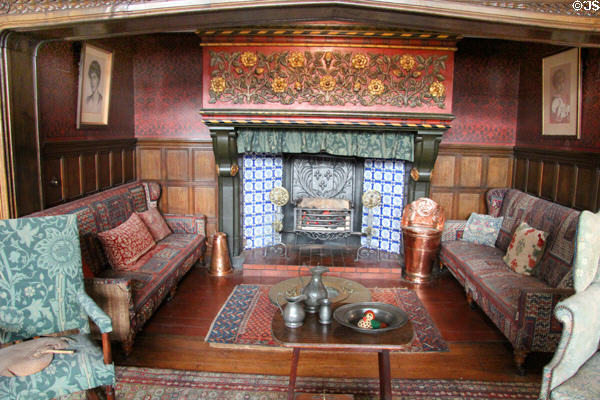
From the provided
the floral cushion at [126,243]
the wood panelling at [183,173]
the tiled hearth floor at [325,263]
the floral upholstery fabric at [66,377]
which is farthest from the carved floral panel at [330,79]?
the floral upholstery fabric at [66,377]

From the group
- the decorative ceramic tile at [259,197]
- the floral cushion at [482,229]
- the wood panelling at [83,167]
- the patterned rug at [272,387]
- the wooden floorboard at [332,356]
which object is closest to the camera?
the patterned rug at [272,387]

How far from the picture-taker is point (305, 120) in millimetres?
5004

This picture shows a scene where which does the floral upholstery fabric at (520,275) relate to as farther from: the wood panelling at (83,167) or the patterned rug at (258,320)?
the wood panelling at (83,167)

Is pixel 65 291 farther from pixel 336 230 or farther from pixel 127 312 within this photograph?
pixel 336 230

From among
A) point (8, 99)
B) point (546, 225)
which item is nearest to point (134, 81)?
point (8, 99)

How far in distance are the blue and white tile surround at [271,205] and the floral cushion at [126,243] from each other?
154 cm

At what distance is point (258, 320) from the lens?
13.7 feet

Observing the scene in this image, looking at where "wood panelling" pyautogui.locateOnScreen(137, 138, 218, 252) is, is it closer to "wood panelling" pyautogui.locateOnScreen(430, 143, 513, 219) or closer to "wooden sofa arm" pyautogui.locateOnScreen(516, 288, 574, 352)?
"wood panelling" pyautogui.locateOnScreen(430, 143, 513, 219)

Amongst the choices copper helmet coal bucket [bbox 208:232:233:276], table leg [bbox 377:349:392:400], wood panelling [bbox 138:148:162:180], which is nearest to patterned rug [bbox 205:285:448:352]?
copper helmet coal bucket [bbox 208:232:233:276]

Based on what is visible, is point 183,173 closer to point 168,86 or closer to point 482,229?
point 168,86

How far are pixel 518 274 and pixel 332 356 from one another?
6.55 ft

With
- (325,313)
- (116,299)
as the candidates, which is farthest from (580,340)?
(116,299)

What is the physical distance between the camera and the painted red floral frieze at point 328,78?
4.89 m

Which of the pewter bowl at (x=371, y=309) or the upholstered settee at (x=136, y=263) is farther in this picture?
the upholstered settee at (x=136, y=263)
